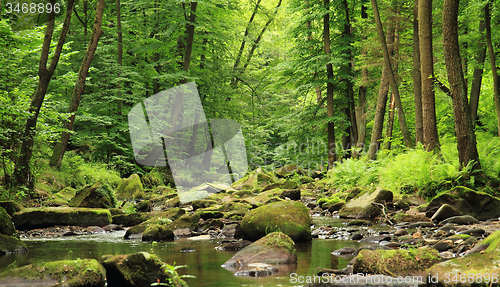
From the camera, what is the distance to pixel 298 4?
63.9ft

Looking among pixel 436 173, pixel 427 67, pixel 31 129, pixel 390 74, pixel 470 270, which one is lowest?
pixel 470 270

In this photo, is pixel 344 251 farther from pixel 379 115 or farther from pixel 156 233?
pixel 379 115

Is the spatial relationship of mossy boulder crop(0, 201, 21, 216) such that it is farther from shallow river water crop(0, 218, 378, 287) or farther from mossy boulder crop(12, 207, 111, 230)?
shallow river water crop(0, 218, 378, 287)

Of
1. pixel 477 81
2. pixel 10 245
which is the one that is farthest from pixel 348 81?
pixel 10 245

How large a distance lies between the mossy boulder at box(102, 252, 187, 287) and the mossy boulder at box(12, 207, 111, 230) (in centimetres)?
524

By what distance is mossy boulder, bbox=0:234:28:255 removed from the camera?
617 cm

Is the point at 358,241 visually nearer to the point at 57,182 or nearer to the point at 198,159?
the point at 57,182

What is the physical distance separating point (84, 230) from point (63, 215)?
2.32ft

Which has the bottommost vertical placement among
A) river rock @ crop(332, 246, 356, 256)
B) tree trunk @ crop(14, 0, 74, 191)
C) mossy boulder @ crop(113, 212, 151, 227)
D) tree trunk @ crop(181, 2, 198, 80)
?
mossy boulder @ crop(113, 212, 151, 227)

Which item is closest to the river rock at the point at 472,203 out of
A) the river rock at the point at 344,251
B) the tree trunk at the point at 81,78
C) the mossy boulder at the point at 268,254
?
the river rock at the point at 344,251

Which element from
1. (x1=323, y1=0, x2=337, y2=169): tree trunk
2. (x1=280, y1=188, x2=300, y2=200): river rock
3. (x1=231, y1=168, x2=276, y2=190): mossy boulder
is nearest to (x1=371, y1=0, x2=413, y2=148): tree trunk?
(x1=280, y1=188, x2=300, y2=200): river rock

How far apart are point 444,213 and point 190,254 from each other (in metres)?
4.85

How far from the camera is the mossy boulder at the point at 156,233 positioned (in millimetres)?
7316

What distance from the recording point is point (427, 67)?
Result: 10.5 m
